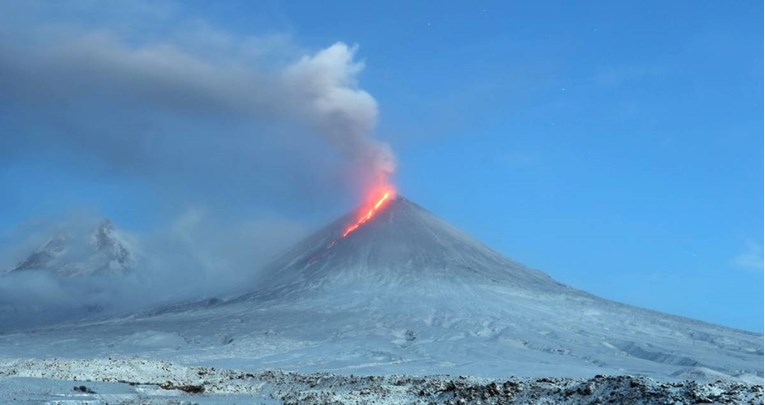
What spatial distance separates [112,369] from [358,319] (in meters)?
46.8

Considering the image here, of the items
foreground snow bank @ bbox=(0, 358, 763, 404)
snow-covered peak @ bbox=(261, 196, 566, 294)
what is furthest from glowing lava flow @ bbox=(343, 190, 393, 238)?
foreground snow bank @ bbox=(0, 358, 763, 404)

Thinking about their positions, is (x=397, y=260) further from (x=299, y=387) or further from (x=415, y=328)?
(x=299, y=387)

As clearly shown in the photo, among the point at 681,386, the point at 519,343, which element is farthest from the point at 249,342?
the point at 681,386

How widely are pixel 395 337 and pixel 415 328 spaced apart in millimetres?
4238

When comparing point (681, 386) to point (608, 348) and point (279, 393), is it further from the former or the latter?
point (608, 348)

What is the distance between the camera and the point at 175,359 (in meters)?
59.9

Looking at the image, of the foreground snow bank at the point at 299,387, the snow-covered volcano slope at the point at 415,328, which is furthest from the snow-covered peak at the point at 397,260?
the foreground snow bank at the point at 299,387

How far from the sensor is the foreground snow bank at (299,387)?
2317cm

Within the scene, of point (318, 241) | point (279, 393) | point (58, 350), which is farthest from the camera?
point (318, 241)

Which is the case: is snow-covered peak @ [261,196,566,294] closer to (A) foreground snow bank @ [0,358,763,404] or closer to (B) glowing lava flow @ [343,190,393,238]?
(B) glowing lava flow @ [343,190,393,238]

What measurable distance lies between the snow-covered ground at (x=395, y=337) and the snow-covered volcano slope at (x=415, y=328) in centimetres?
26


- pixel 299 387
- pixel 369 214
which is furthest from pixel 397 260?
pixel 299 387

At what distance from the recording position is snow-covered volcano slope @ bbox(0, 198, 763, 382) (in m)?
61.8

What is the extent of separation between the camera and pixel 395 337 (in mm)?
73062
